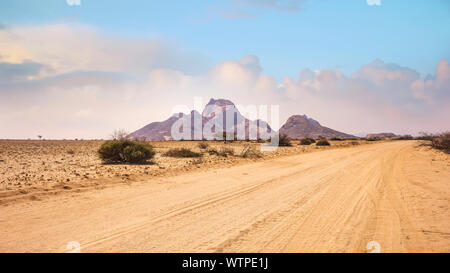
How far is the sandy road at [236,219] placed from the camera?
13.6 ft

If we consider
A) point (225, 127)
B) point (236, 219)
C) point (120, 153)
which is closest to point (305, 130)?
point (225, 127)

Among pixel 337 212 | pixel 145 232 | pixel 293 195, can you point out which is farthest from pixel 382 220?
pixel 145 232

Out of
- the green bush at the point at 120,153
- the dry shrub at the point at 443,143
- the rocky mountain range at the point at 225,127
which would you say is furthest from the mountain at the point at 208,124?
the green bush at the point at 120,153

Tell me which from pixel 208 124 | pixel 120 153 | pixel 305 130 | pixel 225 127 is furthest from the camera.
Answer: pixel 208 124

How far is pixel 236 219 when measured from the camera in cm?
543

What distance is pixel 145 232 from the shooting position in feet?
15.3

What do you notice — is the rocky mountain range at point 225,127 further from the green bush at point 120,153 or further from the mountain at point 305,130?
the green bush at point 120,153

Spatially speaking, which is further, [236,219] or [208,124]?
[208,124]

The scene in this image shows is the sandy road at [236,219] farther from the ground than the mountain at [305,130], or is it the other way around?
the mountain at [305,130]

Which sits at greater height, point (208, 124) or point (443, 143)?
point (208, 124)

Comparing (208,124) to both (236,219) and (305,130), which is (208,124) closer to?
(305,130)

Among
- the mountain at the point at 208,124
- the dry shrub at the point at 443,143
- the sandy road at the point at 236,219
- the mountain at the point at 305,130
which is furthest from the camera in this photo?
the mountain at the point at 208,124

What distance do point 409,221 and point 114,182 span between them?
8.40m
